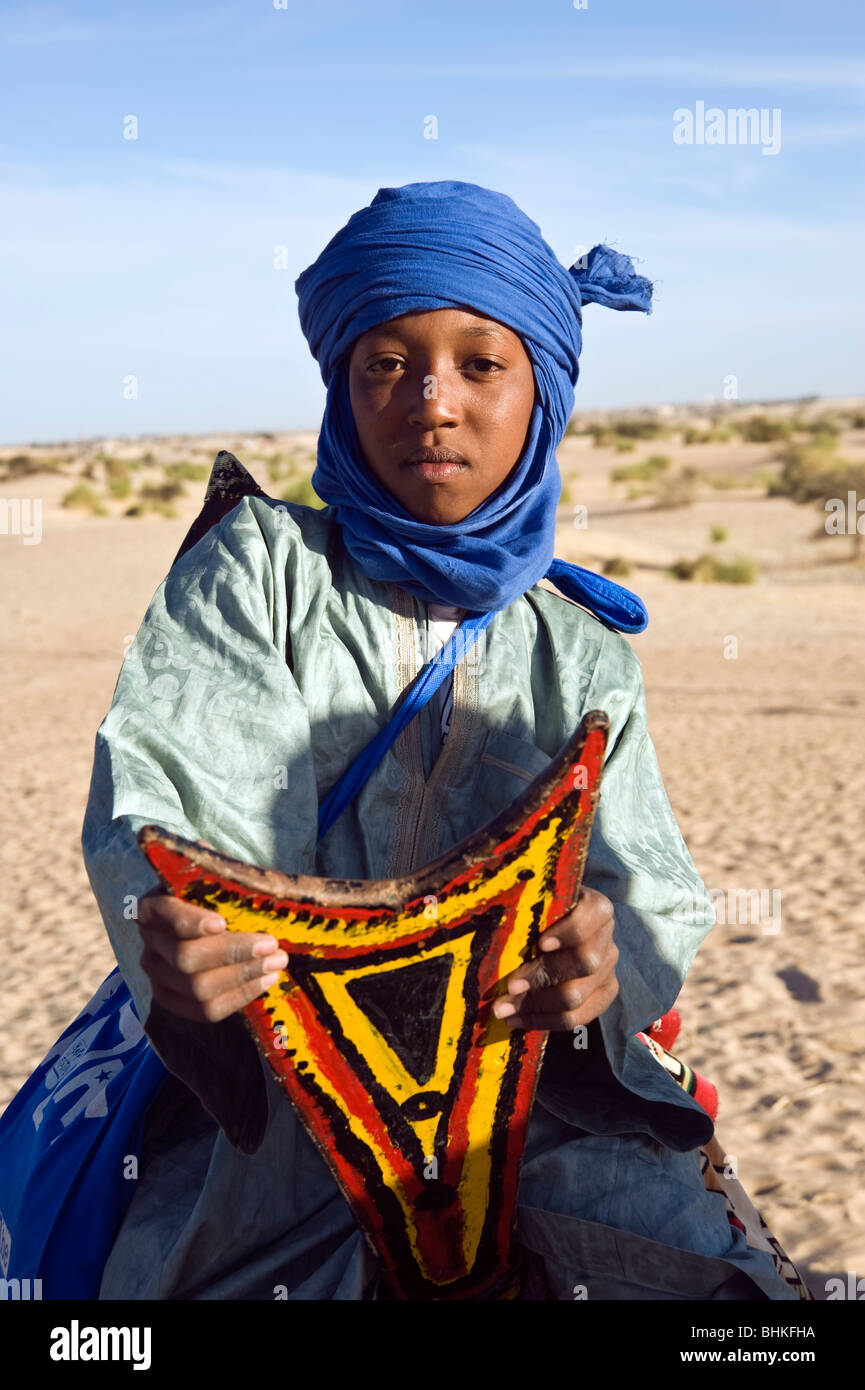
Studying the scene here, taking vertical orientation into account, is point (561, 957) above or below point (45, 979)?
above

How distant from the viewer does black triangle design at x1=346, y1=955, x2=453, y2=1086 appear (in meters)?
1.62

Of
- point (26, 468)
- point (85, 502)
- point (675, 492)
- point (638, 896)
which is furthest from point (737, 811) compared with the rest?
point (26, 468)

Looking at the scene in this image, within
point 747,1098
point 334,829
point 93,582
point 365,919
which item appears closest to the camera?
point 365,919

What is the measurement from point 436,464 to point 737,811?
547cm

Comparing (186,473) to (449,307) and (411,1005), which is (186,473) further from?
(411,1005)

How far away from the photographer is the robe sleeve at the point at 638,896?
6.05 feet

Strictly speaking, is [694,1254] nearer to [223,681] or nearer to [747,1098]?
[223,681]

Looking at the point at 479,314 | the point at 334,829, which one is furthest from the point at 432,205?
the point at 334,829

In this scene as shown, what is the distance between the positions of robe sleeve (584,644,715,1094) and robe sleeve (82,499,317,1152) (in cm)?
43

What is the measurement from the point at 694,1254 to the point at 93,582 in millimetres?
15895

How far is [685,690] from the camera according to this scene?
1040cm

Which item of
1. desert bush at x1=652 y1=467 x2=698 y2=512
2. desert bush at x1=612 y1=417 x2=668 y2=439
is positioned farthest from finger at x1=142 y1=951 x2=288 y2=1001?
desert bush at x1=612 y1=417 x2=668 y2=439

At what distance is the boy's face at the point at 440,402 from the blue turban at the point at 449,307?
0.02 meters

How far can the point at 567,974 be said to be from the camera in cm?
164
